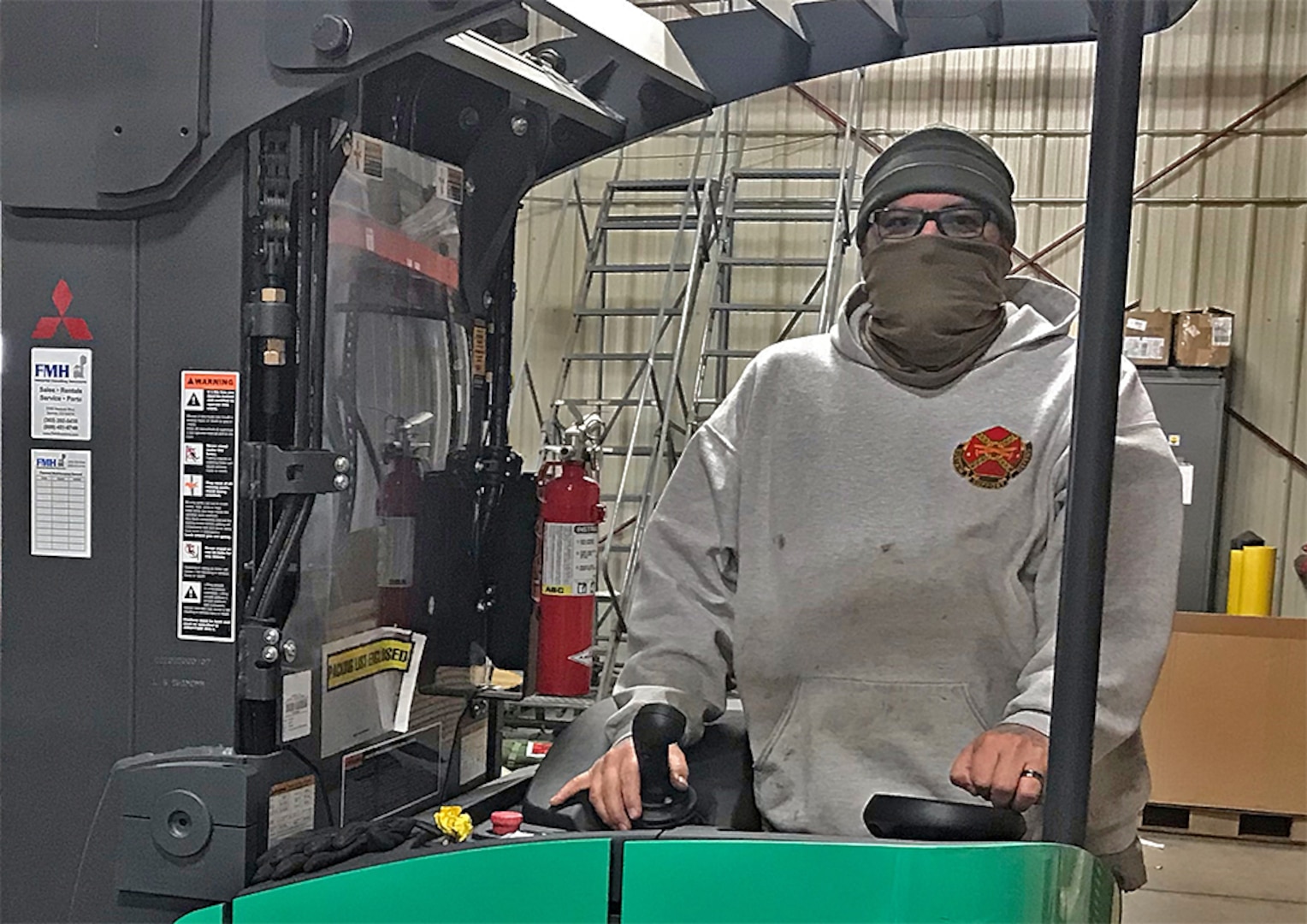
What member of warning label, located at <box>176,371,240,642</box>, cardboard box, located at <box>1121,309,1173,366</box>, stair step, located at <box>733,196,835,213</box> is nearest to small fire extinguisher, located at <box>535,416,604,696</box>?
warning label, located at <box>176,371,240,642</box>

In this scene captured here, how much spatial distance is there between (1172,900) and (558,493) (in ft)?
14.3

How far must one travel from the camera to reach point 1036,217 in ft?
27.9

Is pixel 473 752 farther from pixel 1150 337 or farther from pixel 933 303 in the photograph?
pixel 1150 337

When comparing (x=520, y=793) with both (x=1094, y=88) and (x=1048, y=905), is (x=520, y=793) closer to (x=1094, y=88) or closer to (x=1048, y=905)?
(x=1048, y=905)

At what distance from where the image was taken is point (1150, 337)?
7.84m

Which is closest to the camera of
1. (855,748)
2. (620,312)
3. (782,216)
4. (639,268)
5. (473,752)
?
(855,748)

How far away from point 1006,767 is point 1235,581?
6.71 m

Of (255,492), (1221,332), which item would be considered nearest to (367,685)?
(255,492)

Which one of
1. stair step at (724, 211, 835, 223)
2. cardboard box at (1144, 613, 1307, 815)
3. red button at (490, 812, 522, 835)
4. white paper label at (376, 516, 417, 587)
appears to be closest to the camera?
red button at (490, 812, 522, 835)

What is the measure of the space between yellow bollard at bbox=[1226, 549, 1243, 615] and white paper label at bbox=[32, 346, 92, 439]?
7108 millimetres

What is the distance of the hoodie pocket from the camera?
7.22 ft

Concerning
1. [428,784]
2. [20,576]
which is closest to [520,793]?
[428,784]

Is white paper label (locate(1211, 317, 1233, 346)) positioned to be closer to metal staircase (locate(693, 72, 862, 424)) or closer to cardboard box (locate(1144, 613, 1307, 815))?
cardboard box (locate(1144, 613, 1307, 815))

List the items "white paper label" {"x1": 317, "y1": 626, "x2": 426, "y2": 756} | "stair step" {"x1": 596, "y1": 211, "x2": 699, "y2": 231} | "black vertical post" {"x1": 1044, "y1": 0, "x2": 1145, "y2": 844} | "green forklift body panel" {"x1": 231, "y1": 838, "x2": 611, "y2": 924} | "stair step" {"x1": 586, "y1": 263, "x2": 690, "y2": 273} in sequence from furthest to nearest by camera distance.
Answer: "stair step" {"x1": 596, "y1": 211, "x2": 699, "y2": 231}
"stair step" {"x1": 586, "y1": 263, "x2": 690, "y2": 273}
"white paper label" {"x1": 317, "y1": 626, "x2": 426, "y2": 756}
"green forklift body panel" {"x1": 231, "y1": 838, "x2": 611, "y2": 924}
"black vertical post" {"x1": 1044, "y1": 0, "x2": 1145, "y2": 844}
